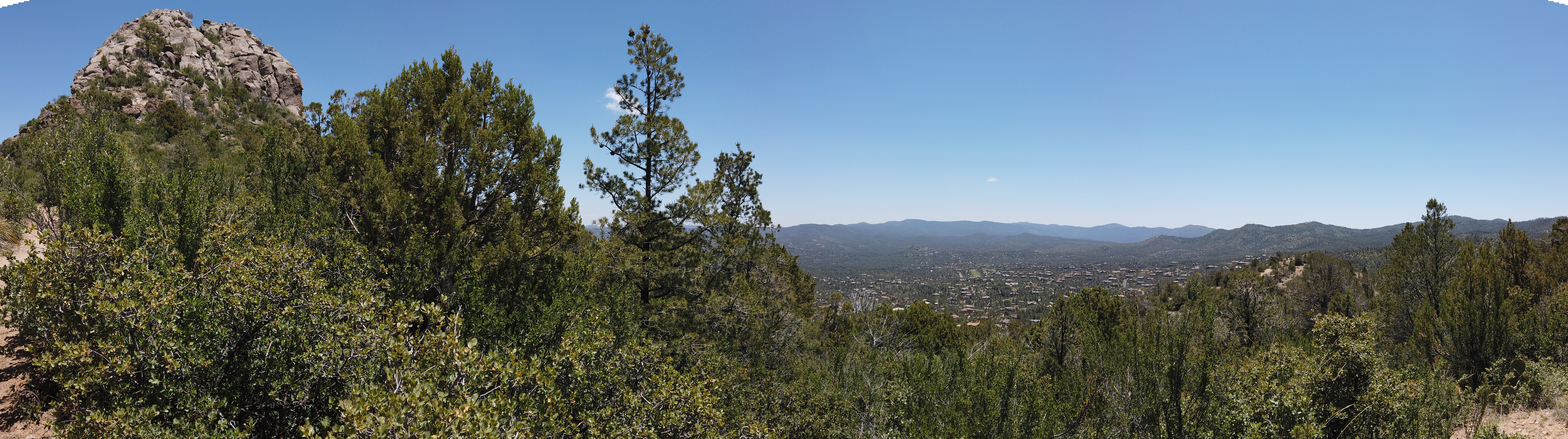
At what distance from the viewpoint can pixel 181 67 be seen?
1665 inches

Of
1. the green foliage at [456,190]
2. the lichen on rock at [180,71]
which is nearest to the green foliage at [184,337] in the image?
the green foliage at [456,190]

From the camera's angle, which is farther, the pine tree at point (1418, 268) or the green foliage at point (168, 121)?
the green foliage at point (168, 121)

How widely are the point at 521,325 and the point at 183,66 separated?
5998 cm

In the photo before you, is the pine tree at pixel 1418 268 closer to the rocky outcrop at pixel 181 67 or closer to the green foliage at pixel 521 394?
the green foliage at pixel 521 394

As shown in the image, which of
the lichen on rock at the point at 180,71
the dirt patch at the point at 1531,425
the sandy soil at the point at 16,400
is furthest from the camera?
the lichen on rock at the point at 180,71

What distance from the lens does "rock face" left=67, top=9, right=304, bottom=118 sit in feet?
120

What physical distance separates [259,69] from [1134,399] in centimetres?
7516

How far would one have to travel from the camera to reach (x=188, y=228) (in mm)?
9078

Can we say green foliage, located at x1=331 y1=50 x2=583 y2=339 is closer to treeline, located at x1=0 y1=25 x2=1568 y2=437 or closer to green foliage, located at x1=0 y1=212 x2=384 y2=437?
treeline, located at x1=0 y1=25 x2=1568 y2=437

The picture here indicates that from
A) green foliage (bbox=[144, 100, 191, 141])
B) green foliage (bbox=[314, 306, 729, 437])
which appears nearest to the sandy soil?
green foliage (bbox=[314, 306, 729, 437])

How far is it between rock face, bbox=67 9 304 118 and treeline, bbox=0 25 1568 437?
27.1 m

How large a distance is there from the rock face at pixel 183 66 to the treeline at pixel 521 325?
2711 cm

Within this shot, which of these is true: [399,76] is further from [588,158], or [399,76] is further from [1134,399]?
[1134,399]

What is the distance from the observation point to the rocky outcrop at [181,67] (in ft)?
119
